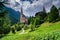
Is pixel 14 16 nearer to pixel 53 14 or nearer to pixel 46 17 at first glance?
pixel 46 17

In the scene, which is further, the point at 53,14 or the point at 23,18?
the point at 23,18

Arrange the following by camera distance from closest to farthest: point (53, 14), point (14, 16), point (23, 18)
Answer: point (53, 14) → point (14, 16) → point (23, 18)

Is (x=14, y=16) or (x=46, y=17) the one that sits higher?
(x=14, y=16)

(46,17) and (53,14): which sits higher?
(53,14)

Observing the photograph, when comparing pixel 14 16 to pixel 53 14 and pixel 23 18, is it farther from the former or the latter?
pixel 53 14

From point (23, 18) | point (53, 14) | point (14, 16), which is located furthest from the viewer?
point (23, 18)

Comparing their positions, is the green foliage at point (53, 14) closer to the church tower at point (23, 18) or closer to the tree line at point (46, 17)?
the tree line at point (46, 17)

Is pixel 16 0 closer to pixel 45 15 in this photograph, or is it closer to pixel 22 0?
pixel 22 0

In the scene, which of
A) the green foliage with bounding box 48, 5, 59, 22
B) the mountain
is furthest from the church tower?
the green foliage with bounding box 48, 5, 59, 22

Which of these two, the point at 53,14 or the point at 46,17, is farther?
the point at 46,17

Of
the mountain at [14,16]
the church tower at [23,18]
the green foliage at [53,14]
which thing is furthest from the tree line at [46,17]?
the mountain at [14,16]

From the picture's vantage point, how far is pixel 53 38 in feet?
15.3

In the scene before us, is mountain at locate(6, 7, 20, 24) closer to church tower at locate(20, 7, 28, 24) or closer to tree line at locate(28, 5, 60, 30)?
church tower at locate(20, 7, 28, 24)

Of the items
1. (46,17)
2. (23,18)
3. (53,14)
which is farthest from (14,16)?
(53,14)
